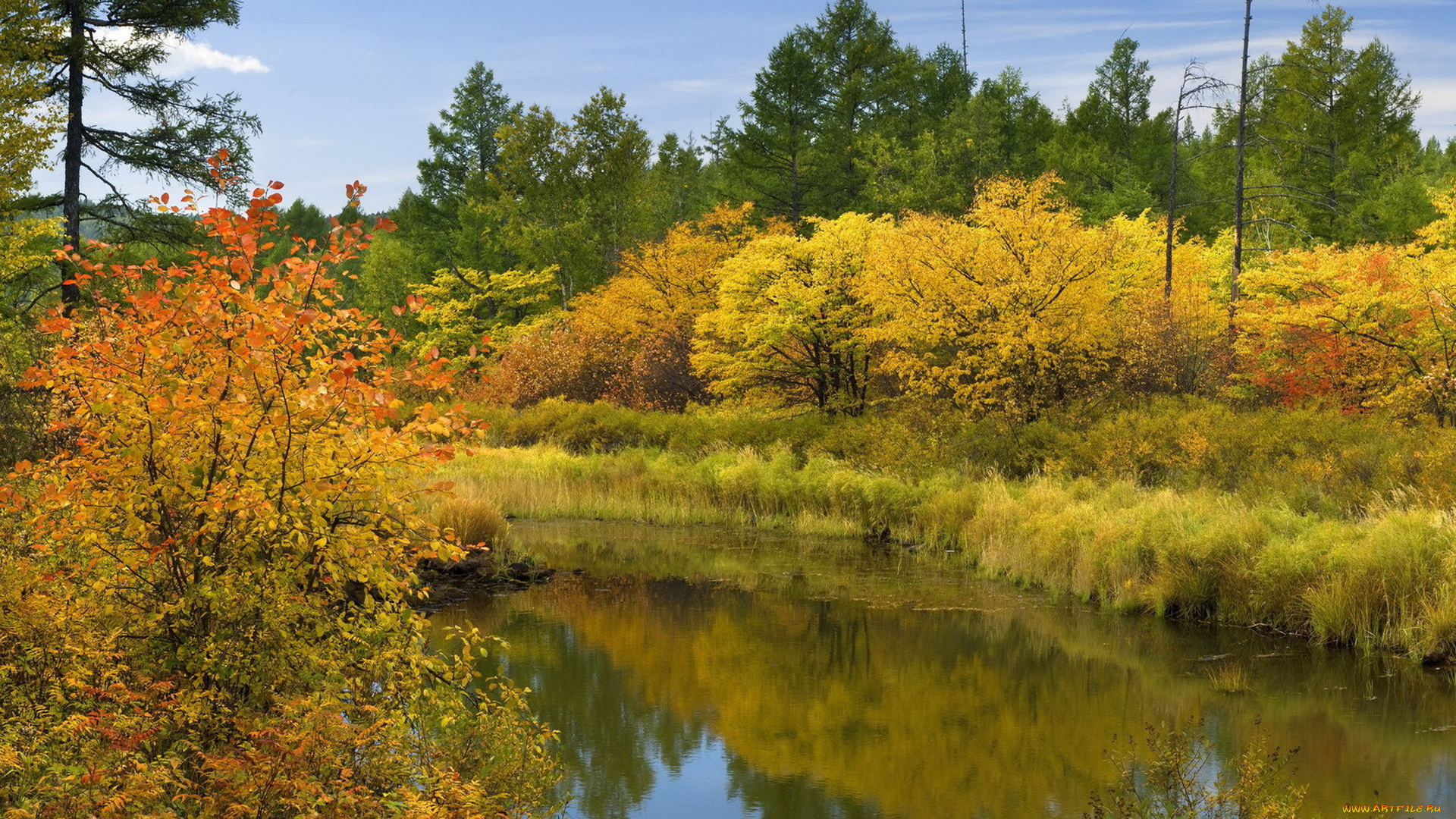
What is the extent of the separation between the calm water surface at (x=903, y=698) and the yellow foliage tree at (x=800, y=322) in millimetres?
9009

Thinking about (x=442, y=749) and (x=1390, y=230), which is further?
(x=1390, y=230)

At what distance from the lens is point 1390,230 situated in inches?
1481

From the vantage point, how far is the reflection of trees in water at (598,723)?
27.7ft

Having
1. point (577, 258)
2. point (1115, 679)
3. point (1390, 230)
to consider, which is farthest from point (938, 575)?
point (1390, 230)

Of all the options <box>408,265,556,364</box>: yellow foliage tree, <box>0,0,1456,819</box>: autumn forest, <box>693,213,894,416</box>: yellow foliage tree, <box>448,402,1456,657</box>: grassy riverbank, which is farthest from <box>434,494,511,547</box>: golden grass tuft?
<box>408,265,556,364</box>: yellow foliage tree

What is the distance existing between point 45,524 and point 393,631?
5.80ft

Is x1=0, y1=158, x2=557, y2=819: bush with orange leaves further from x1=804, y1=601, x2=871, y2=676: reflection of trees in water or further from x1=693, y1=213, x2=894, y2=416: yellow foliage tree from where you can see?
x1=693, y1=213, x2=894, y2=416: yellow foliage tree

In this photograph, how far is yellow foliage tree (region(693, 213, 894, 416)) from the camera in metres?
23.8

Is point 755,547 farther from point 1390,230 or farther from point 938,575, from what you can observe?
point 1390,230

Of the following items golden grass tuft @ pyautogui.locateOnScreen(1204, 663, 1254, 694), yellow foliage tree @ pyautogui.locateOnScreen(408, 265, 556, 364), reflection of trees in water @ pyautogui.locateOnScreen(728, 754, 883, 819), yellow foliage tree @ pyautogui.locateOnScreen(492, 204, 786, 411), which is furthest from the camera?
yellow foliage tree @ pyautogui.locateOnScreen(408, 265, 556, 364)

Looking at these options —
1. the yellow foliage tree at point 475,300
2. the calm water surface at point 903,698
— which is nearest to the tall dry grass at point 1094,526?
the calm water surface at point 903,698

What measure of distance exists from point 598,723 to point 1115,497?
29.7 feet

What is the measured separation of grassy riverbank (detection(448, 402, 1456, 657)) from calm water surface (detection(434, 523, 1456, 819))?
53 cm

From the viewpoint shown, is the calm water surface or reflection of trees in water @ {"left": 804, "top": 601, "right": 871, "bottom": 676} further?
reflection of trees in water @ {"left": 804, "top": 601, "right": 871, "bottom": 676}
